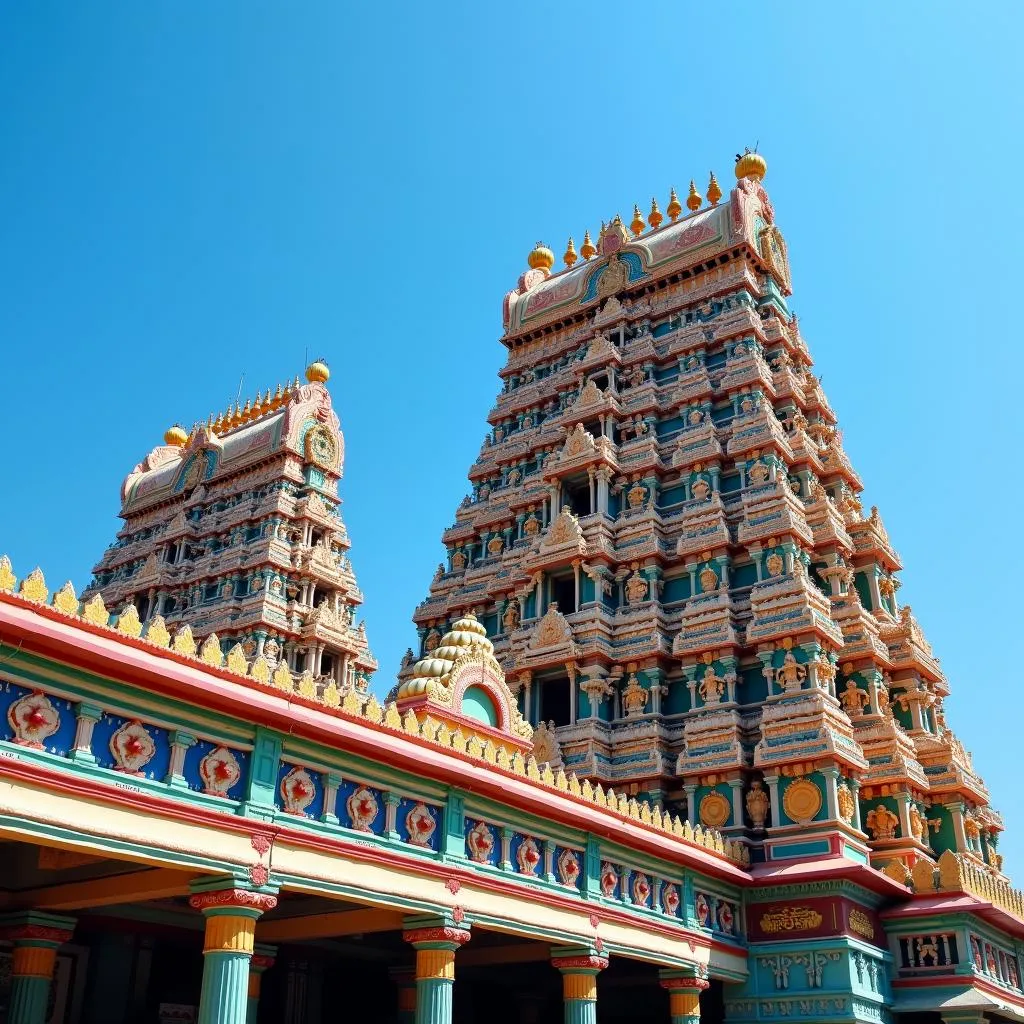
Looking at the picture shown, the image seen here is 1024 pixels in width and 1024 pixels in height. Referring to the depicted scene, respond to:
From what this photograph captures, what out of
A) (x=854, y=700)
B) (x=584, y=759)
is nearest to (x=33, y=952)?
(x=584, y=759)

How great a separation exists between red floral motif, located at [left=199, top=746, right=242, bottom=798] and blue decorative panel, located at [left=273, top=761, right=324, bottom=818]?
703 mm

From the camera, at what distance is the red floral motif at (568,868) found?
19.4m

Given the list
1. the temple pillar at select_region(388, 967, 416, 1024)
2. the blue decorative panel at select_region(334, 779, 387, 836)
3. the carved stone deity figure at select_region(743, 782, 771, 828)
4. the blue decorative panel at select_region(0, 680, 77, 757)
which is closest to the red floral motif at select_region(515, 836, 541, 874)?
the blue decorative panel at select_region(334, 779, 387, 836)

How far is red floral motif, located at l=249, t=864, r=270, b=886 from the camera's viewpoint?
13711 mm

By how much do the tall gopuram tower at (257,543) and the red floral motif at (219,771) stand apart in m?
37.3

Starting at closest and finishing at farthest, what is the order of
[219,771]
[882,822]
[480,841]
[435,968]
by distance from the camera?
[219,771] → [435,968] → [480,841] → [882,822]

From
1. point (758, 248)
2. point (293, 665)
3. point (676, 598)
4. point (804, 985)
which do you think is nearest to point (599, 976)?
point (804, 985)

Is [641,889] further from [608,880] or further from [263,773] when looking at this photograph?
[263,773]

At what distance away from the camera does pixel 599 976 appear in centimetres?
2556

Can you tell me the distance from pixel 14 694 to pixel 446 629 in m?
24.3

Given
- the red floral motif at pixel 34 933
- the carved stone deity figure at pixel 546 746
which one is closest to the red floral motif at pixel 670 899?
the carved stone deity figure at pixel 546 746

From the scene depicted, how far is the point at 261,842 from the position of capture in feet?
45.9

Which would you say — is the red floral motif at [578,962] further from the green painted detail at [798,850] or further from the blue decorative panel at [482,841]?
the green painted detail at [798,850]

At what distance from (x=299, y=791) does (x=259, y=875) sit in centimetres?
136
